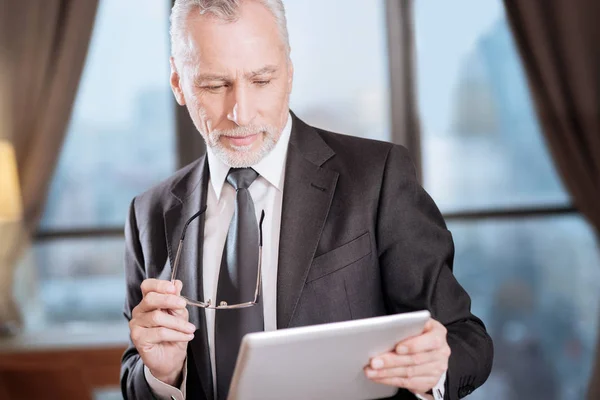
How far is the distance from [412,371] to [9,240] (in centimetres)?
323

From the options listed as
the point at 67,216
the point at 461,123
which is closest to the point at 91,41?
the point at 67,216

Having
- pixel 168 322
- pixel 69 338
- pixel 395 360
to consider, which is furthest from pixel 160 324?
pixel 69 338

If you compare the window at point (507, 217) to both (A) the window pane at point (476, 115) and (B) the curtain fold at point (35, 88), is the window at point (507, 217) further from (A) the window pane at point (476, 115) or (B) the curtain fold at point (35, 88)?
(B) the curtain fold at point (35, 88)

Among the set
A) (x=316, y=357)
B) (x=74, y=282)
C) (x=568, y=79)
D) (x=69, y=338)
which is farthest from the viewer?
(x=74, y=282)

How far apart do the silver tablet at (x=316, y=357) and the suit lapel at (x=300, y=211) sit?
27 centimetres

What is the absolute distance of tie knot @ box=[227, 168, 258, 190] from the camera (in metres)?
1.78

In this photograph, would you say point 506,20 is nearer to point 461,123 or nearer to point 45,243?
point 461,123

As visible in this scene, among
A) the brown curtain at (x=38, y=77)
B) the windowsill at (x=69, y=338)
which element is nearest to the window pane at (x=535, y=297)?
the windowsill at (x=69, y=338)

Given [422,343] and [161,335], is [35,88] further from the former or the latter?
[422,343]

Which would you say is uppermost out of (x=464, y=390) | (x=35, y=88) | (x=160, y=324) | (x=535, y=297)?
(x=35, y=88)

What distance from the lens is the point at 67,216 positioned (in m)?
4.22

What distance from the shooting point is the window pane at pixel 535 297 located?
411cm

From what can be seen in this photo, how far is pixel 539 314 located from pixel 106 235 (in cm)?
241

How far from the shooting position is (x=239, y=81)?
5.35 feet
